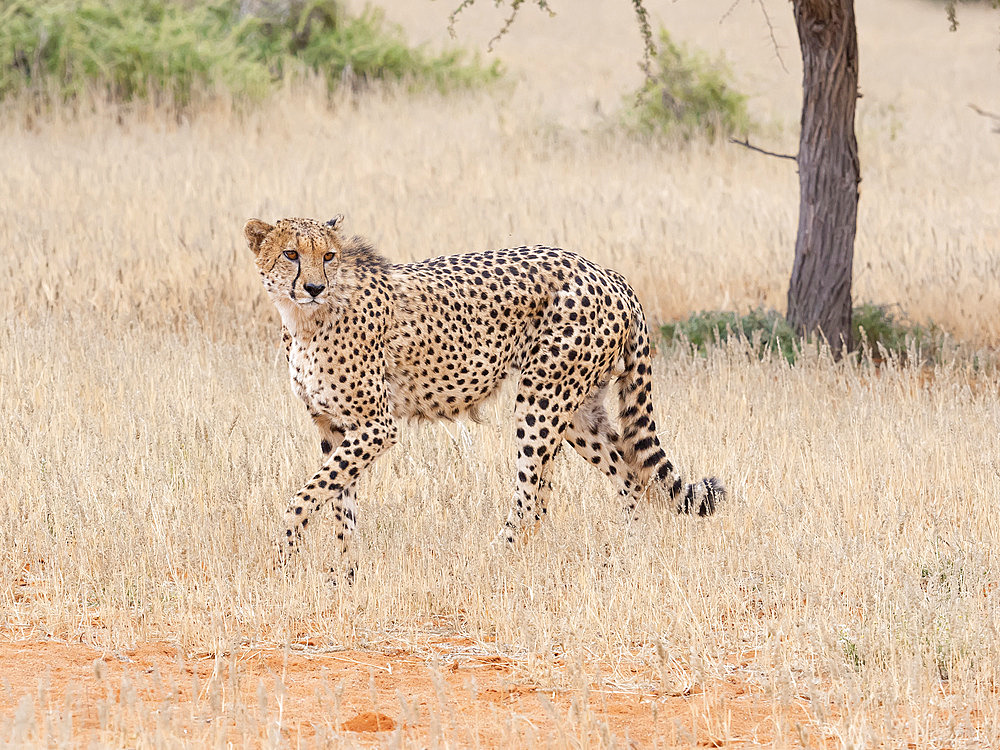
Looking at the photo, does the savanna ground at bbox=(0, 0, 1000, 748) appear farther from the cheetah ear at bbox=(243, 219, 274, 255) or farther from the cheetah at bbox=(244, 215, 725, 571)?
the cheetah ear at bbox=(243, 219, 274, 255)

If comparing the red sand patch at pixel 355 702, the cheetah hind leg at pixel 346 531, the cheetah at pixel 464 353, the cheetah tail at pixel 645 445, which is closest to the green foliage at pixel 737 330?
the cheetah tail at pixel 645 445

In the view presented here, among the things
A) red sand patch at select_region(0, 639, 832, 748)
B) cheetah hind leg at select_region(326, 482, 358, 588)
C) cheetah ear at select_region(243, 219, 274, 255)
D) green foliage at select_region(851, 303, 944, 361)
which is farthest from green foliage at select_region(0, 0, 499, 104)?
red sand patch at select_region(0, 639, 832, 748)

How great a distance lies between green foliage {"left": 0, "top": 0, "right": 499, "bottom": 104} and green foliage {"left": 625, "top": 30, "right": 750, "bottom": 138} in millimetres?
3570

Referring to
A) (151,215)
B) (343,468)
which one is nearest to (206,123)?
(151,215)

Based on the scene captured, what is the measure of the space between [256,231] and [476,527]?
4.48 ft

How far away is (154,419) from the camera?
Answer: 238 inches

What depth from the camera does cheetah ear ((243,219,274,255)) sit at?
14.9 ft

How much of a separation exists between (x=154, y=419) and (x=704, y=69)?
11248 millimetres

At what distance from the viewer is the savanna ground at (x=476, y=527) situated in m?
3.36

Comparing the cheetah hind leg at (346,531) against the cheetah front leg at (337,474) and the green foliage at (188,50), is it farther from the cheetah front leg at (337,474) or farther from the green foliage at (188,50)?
the green foliage at (188,50)

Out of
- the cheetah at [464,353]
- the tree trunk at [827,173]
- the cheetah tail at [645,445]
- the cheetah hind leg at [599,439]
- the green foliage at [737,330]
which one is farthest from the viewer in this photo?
the green foliage at [737,330]

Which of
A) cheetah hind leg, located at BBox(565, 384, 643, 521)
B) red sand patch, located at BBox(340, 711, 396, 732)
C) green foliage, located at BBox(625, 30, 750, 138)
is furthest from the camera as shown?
green foliage, located at BBox(625, 30, 750, 138)

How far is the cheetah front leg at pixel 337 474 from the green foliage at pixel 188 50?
1185 cm

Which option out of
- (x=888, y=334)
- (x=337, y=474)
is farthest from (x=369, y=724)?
(x=888, y=334)
